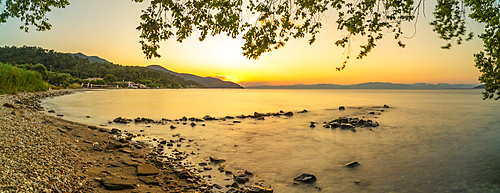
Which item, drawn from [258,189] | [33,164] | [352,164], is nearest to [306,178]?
[258,189]

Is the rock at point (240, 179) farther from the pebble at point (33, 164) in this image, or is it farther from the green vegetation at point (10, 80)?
the green vegetation at point (10, 80)

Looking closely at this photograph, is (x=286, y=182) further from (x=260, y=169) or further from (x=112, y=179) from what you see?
(x=112, y=179)

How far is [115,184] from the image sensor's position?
15.6 feet

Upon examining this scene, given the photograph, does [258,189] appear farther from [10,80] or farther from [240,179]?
[10,80]

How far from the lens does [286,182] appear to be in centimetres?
658

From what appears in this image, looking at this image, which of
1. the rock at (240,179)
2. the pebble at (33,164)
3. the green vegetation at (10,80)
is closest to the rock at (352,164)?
the rock at (240,179)

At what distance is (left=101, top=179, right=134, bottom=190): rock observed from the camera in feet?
15.2

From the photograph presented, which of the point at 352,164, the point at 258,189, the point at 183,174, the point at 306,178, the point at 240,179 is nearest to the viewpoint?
the point at 258,189

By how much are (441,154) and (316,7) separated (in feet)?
29.4

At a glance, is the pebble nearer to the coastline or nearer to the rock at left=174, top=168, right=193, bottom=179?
the coastline

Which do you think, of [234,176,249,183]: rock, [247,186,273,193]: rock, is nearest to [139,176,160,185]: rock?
[234,176,249,183]: rock

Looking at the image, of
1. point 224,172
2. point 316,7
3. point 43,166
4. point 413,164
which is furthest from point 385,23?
point 43,166

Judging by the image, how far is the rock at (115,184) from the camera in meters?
4.63

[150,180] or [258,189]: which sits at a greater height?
[150,180]
